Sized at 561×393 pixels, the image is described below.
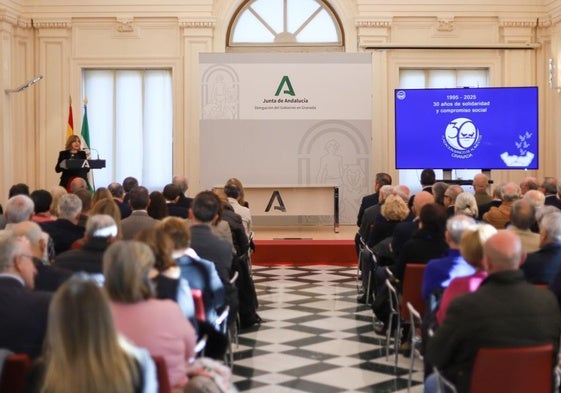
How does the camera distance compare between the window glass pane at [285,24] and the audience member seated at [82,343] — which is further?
the window glass pane at [285,24]

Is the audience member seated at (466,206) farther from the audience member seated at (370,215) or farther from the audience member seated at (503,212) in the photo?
the audience member seated at (370,215)

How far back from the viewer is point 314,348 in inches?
298

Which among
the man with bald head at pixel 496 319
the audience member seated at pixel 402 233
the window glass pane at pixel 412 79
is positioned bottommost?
the man with bald head at pixel 496 319

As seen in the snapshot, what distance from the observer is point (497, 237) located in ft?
13.8

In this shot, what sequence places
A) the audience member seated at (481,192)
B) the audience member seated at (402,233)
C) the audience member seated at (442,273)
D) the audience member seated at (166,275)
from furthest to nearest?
the audience member seated at (481,192) < the audience member seated at (402,233) < the audience member seated at (442,273) < the audience member seated at (166,275)

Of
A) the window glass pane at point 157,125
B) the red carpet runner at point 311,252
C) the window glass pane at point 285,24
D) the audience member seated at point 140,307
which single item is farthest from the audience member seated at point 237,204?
the window glass pane at point 285,24

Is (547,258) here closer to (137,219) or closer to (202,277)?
(202,277)

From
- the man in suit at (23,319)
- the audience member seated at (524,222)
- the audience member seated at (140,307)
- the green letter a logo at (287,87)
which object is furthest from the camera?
the green letter a logo at (287,87)

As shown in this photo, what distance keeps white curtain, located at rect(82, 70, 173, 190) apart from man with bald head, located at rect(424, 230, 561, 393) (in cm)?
1305

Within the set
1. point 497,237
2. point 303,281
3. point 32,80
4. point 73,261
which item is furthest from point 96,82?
point 497,237

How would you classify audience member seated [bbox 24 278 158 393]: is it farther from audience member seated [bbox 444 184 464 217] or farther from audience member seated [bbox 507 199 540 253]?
audience member seated [bbox 444 184 464 217]

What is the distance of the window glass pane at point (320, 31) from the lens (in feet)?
55.1

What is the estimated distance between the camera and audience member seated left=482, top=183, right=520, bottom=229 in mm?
8477

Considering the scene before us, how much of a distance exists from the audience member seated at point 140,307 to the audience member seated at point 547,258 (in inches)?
105
